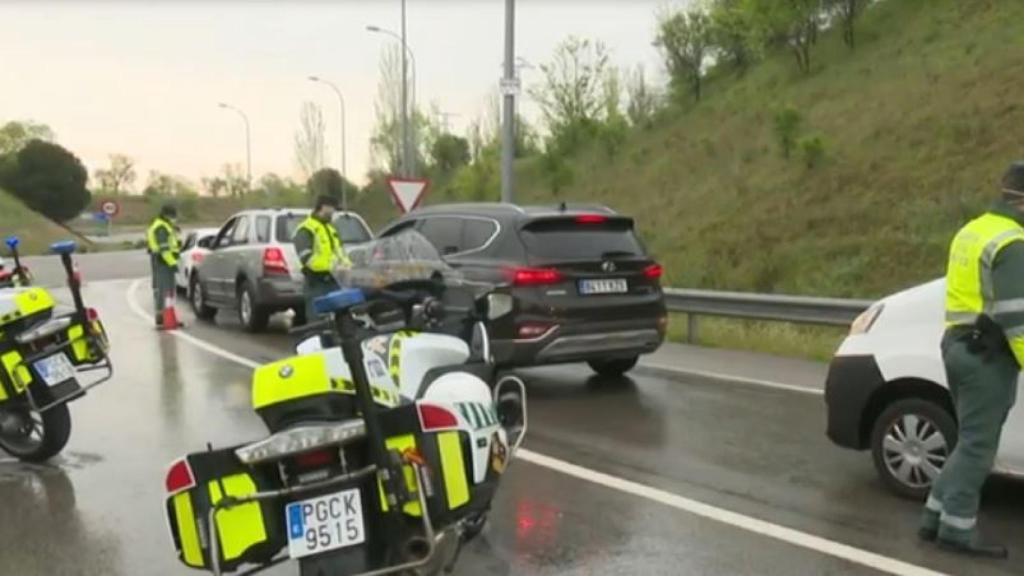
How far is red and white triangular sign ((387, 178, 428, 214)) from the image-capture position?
59.3ft

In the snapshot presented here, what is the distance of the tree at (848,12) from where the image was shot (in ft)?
129

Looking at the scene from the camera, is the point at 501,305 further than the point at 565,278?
No

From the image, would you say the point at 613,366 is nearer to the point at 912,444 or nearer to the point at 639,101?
the point at 912,444

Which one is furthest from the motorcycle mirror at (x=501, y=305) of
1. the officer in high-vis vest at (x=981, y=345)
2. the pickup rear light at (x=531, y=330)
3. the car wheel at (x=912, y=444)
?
the officer in high-vis vest at (x=981, y=345)

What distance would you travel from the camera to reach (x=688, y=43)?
48.1m

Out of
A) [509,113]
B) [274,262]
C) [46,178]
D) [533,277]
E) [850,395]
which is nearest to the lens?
Answer: [850,395]

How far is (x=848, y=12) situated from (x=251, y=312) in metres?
32.1

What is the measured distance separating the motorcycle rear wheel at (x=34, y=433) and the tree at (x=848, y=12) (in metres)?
37.2

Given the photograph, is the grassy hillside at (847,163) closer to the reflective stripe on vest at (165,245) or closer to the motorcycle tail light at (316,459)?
the reflective stripe on vest at (165,245)

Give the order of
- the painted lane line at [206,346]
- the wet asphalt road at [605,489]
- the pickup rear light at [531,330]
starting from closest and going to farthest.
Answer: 1. the wet asphalt road at [605,489]
2. the pickup rear light at [531,330]
3. the painted lane line at [206,346]

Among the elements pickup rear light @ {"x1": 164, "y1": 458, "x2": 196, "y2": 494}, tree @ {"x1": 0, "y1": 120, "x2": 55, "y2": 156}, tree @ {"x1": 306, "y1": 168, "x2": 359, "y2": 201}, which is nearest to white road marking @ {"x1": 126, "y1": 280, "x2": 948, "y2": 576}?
pickup rear light @ {"x1": 164, "y1": 458, "x2": 196, "y2": 494}

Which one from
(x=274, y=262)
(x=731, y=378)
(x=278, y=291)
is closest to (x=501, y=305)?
(x=731, y=378)

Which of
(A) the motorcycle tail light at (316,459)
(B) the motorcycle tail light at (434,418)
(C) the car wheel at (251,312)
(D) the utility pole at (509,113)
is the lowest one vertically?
(C) the car wheel at (251,312)

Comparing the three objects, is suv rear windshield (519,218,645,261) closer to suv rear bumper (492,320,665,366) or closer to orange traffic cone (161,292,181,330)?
suv rear bumper (492,320,665,366)
